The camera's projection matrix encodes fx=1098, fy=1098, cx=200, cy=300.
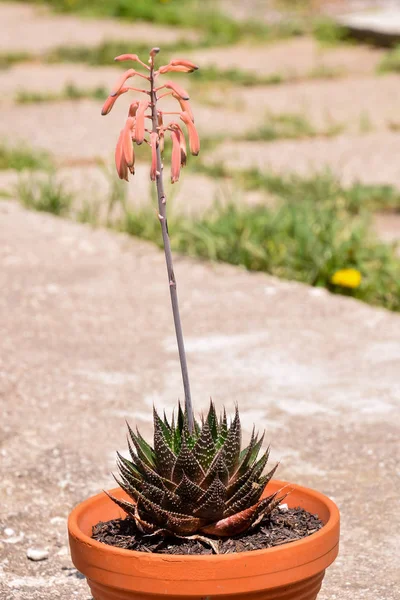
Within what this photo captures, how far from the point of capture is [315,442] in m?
3.84

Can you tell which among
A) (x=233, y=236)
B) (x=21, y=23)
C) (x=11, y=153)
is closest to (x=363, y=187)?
(x=233, y=236)

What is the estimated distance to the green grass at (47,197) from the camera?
705 cm

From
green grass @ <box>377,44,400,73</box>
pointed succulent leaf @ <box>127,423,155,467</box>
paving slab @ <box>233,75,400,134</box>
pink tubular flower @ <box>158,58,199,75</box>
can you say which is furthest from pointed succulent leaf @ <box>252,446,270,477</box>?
green grass @ <box>377,44,400,73</box>

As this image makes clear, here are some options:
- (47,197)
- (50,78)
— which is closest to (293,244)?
(47,197)

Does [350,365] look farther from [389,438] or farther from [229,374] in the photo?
[389,438]

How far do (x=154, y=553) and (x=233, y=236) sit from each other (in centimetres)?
393

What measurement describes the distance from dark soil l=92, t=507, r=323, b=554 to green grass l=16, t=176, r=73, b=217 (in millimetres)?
4700

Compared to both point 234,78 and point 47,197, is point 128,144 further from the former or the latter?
point 234,78

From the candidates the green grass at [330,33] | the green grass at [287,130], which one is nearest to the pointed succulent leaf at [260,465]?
the green grass at [287,130]

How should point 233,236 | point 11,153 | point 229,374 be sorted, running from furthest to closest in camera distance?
point 11,153 → point 233,236 → point 229,374

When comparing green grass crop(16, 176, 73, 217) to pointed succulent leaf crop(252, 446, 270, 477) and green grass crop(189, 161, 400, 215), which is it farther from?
pointed succulent leaf crop(252, 446, 270, 477)

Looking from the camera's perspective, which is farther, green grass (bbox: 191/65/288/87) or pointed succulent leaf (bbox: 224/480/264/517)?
green grass (bbox: 191/65/288/87)

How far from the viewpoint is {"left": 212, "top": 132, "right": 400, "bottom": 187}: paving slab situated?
8.19 m

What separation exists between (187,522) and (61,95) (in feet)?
30.4
